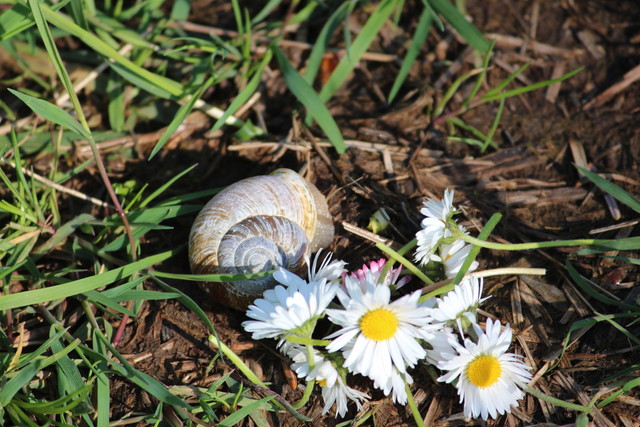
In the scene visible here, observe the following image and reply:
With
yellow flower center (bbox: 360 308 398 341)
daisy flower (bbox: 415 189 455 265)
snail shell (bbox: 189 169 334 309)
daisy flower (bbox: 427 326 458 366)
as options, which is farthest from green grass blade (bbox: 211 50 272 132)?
daisy flower (bbox: 427 326 458 366)

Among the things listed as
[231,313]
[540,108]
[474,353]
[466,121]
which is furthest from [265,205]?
[540,108]

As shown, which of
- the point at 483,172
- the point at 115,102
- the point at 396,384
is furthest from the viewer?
the point at 115,102

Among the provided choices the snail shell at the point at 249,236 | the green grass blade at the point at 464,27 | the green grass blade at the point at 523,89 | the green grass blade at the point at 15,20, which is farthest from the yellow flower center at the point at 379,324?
the green grass blade at the point at 15,20

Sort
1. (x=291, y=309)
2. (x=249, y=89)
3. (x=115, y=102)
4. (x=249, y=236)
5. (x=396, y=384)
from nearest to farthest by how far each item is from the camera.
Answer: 1. (x=291, y=309)
2. (x=396, y=384)
3. (x=249, y=236)
4. (x=249, y=89)
5. (x=115, y=102)

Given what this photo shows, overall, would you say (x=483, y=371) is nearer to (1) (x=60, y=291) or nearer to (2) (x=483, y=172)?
(2) (x=483, y=172)

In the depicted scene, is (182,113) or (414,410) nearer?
(414,410)

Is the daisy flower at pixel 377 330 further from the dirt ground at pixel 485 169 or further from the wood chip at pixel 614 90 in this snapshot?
the wood chip at pixel 614 90

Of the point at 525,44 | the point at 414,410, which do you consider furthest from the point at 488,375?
the point at 525,44

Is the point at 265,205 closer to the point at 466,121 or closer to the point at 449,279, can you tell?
the point at 449,279

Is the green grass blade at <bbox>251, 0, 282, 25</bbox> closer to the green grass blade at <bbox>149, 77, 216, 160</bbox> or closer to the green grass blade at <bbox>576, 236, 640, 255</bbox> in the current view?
the green grass blade at <bbox>149, 77, 216, 160</bbox>
